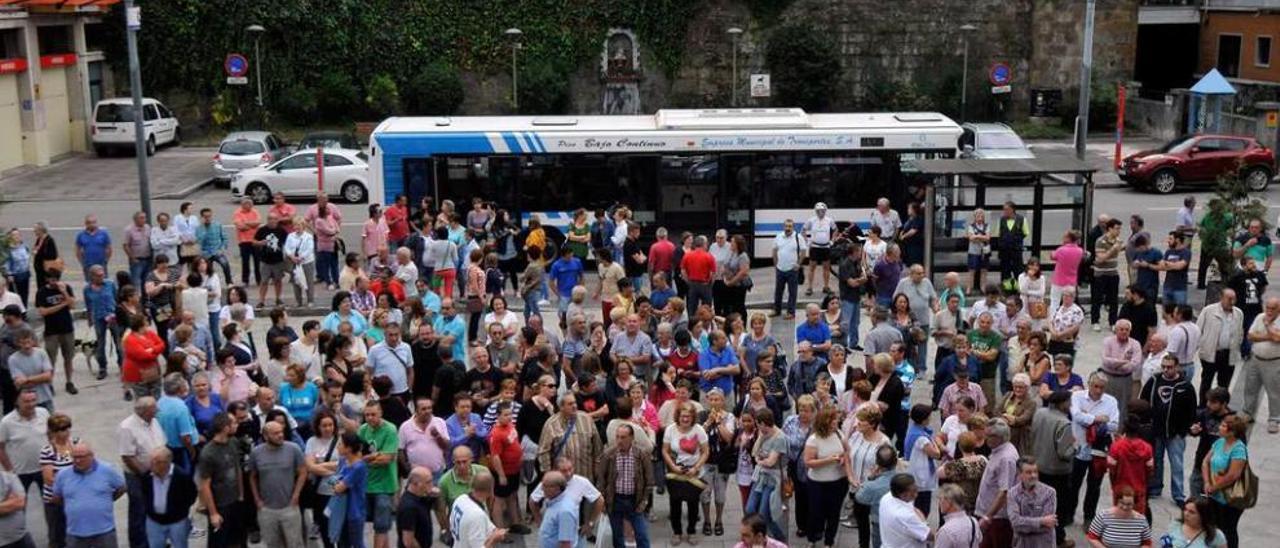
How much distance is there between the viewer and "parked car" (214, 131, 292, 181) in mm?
32156

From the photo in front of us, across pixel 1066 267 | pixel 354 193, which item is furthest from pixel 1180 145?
pixel 354 193

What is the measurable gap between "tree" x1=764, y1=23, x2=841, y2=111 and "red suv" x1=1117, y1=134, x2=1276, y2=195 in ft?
35.5

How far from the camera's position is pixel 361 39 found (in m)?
39.7

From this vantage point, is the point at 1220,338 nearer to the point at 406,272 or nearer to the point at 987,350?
the point at 987,350

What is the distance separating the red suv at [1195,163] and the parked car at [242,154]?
62.2 ft

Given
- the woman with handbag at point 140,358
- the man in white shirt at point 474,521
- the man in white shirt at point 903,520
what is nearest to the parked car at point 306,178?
the woman with handbag at point 140,358

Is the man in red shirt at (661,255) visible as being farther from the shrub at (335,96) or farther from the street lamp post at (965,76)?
the shrub at (335,96)

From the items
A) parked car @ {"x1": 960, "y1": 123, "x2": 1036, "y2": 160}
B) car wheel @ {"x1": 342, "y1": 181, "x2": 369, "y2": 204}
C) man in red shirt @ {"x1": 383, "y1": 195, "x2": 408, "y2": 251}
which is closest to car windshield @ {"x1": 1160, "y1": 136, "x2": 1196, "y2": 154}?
parked car @ {"x1": 960, "y1": 123, "x2": 1036, "y2": 160}

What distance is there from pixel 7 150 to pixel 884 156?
22909 millimetres

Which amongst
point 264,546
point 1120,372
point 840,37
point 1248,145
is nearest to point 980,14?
point 840,37

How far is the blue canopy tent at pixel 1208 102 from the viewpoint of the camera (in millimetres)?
32938

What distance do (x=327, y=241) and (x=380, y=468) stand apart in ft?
31.8

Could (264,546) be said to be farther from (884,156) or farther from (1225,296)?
(884,156)

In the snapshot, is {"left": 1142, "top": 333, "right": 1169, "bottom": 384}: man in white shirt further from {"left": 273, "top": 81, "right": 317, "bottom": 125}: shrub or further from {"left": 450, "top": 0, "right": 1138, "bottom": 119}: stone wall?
{"left": 273, "top": 81, "right": 317, "bottom": 125}: shrub
